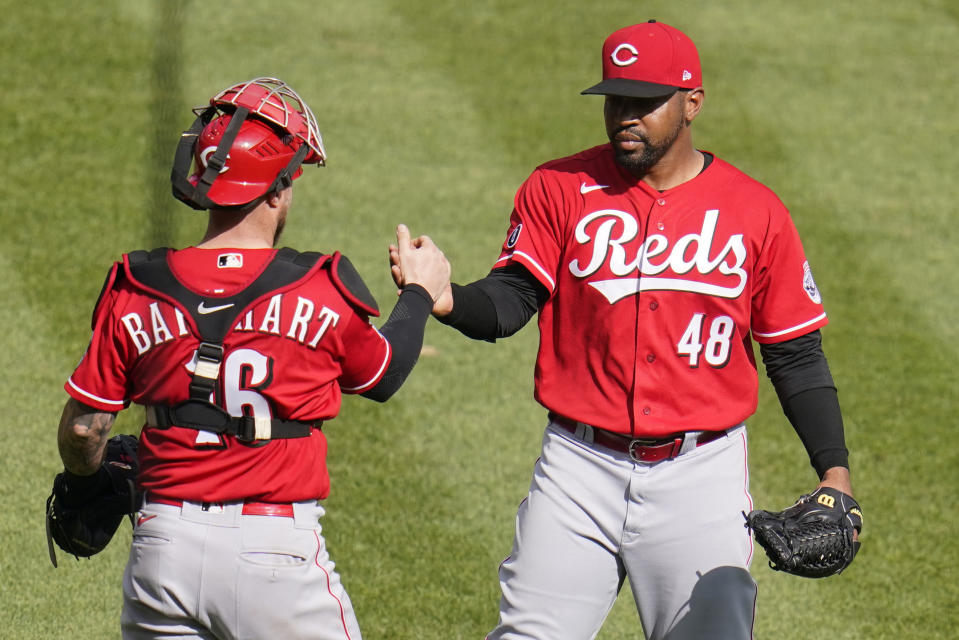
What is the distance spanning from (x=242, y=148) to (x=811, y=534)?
72.8 inches

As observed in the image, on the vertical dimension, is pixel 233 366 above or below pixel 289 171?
below

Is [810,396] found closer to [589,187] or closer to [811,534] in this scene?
[811,534]

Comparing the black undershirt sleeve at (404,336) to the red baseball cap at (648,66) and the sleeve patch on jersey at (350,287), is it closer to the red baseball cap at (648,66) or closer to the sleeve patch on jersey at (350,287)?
the sleeve patch on jersey at (350,287)

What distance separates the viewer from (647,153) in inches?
151

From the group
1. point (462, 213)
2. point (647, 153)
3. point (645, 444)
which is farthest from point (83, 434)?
point (462, 213)

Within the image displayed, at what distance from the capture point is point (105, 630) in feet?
15.8

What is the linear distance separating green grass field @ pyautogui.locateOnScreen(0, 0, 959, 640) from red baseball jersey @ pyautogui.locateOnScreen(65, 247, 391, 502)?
1.84 m

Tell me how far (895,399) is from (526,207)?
3488 millimetres

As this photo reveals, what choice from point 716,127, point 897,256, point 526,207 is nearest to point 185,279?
point 526,207

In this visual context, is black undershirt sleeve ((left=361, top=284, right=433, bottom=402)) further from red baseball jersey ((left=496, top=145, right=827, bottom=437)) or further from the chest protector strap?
red baseball jersey ((left=496, top=145, right=827, bottom=437))

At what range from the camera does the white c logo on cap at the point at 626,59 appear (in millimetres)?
3818

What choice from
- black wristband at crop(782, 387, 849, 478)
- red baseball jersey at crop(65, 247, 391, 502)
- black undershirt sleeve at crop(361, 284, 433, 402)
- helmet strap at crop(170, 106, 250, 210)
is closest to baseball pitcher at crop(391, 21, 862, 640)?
black wristband at crop(782, 387, 849, 478)

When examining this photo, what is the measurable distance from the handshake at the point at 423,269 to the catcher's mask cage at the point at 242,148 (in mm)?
409

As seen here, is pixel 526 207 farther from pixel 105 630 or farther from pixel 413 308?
pixel 105 630
